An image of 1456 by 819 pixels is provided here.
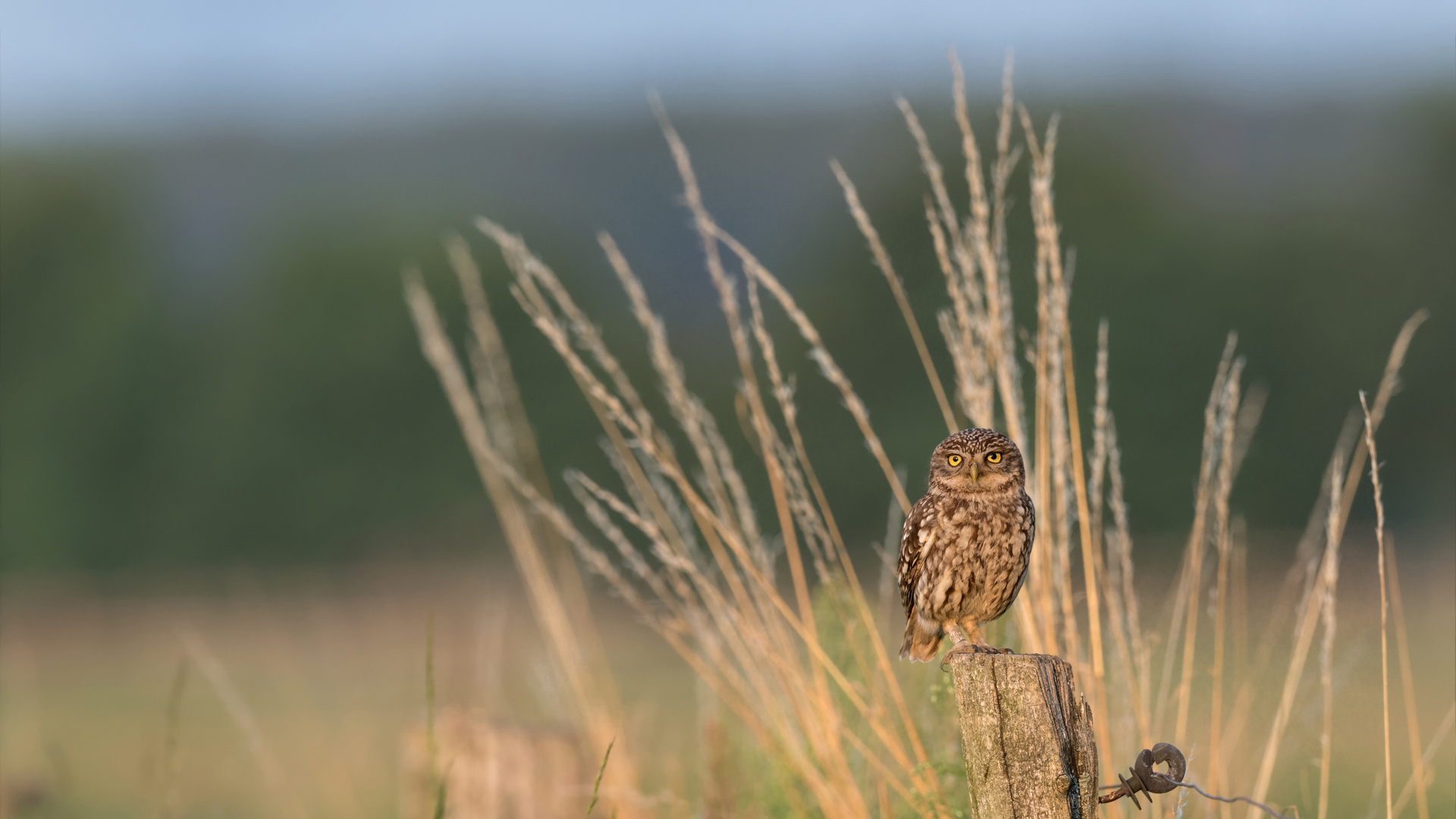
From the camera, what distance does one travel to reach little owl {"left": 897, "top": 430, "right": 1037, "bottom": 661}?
7.10ft

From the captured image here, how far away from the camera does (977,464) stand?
2.16m

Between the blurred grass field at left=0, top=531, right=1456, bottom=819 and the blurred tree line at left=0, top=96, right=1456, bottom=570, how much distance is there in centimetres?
105

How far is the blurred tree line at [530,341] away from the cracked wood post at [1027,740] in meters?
14.8

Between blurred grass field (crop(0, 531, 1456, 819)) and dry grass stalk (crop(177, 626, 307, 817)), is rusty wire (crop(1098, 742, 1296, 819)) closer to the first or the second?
blurred grass field (crop(0, 531, 1456, 819))

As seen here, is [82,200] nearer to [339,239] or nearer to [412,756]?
[339,239]

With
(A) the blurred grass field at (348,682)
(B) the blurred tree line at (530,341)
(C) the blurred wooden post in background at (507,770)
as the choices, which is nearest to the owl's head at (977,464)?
(A) the blurred grass field at (348,682)

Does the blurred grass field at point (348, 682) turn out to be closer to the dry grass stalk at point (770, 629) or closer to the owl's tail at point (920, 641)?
the owl's tail at point (920, 641)

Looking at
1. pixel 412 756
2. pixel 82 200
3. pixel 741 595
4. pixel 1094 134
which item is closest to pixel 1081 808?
pixel 741 595

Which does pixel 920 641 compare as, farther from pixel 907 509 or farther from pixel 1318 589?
pixel 1318 589

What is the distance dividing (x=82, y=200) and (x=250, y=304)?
606 cm

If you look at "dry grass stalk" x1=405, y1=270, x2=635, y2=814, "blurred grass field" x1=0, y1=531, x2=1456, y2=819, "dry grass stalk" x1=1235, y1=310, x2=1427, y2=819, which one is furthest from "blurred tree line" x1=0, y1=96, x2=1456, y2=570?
"dry grass stalk" x1=1235, y1=310, x2=1427, y2=819

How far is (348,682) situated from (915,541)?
54.0 ft

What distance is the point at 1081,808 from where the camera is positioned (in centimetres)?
165

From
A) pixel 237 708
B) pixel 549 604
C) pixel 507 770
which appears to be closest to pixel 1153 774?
pixel 549 604
